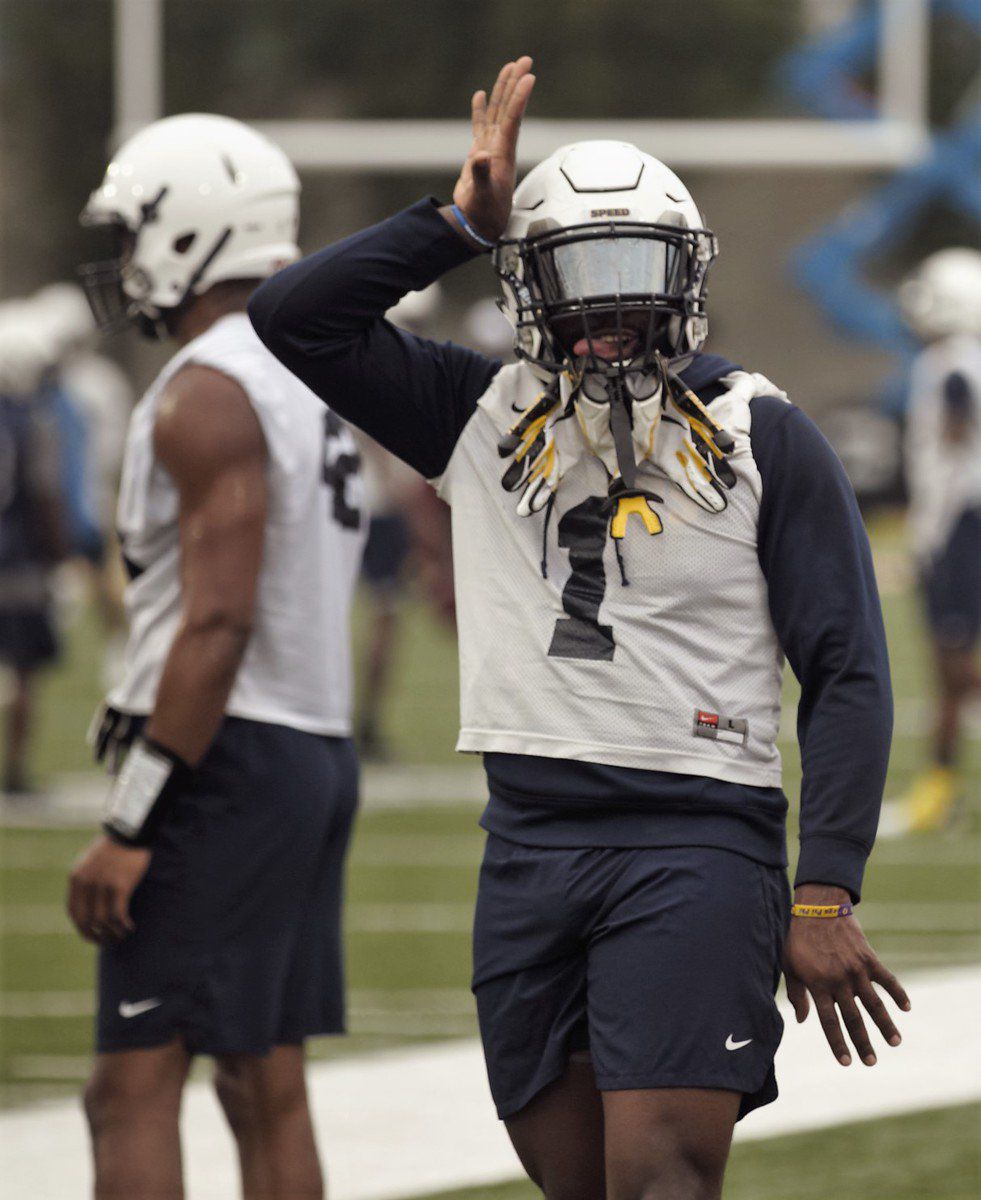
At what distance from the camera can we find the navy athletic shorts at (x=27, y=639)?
1102 centimetres

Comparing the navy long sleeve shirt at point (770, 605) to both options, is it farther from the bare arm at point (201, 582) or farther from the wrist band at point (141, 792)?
the wrist band at point (141, 792)

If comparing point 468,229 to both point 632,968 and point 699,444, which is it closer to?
point 699,444

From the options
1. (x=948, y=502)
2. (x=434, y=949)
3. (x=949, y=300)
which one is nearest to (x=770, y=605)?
(x=434, y=949)

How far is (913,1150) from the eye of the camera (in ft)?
17.9

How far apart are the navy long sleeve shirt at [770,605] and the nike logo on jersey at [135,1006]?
0.78m

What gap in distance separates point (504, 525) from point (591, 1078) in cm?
79

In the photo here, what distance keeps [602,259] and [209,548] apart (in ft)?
3.14

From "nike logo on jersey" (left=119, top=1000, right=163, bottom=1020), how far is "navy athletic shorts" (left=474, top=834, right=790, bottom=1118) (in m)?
0.74

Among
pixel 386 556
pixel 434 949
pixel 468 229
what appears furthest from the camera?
pixel 386 556

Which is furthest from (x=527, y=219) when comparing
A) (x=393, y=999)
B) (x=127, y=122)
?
(x=127, y=122)

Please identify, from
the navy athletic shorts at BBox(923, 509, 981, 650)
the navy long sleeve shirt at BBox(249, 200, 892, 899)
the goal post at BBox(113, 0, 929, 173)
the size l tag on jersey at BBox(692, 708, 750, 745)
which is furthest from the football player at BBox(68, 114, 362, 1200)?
the goal post at BBox(113, 0, 929, 173)

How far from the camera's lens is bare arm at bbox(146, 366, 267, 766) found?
3.87 meters

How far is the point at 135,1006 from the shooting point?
3.88 metres

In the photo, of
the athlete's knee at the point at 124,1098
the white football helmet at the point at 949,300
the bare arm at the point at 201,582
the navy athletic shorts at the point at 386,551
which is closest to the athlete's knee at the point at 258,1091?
the athlete's knee at the point at 124,1098
